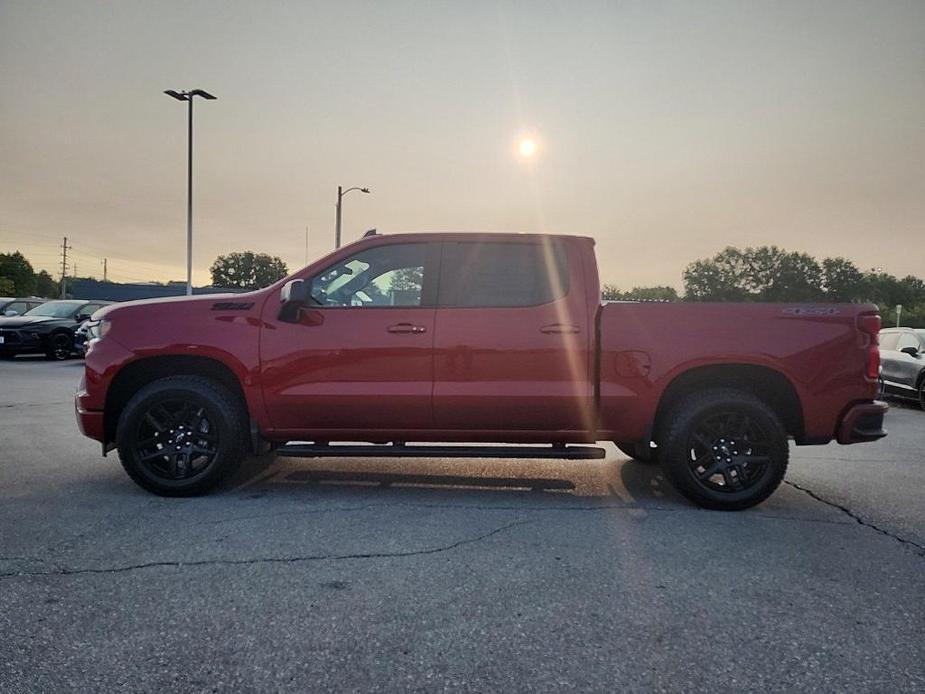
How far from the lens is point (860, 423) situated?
453 centimetres

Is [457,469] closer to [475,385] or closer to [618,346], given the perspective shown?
[475,385]

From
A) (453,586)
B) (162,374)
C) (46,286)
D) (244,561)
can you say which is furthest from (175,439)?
Result: (46,286)

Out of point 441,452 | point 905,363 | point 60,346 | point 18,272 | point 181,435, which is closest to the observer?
point 441,452

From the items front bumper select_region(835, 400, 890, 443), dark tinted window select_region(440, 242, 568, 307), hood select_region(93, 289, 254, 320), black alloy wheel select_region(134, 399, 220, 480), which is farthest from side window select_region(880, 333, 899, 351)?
black alloy wheel select_region(134, 399, 220, 480)

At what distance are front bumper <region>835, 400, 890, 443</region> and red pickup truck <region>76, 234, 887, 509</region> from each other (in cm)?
1

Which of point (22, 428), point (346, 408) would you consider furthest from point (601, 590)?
point (22, 428)

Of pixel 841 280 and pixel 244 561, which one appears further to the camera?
pixel 841 280

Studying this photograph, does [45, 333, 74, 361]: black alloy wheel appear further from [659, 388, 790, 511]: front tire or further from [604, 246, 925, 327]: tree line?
[604, 246, 925, 327]: tree line

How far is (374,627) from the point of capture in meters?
2.79

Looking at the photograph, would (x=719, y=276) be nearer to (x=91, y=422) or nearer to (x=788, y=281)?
(x=788, y=281)

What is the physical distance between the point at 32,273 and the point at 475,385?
153 meters

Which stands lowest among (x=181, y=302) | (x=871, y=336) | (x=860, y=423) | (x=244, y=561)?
(x=244, y=561)

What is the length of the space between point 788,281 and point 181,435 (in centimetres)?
11647

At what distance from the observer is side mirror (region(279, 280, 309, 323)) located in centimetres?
452
